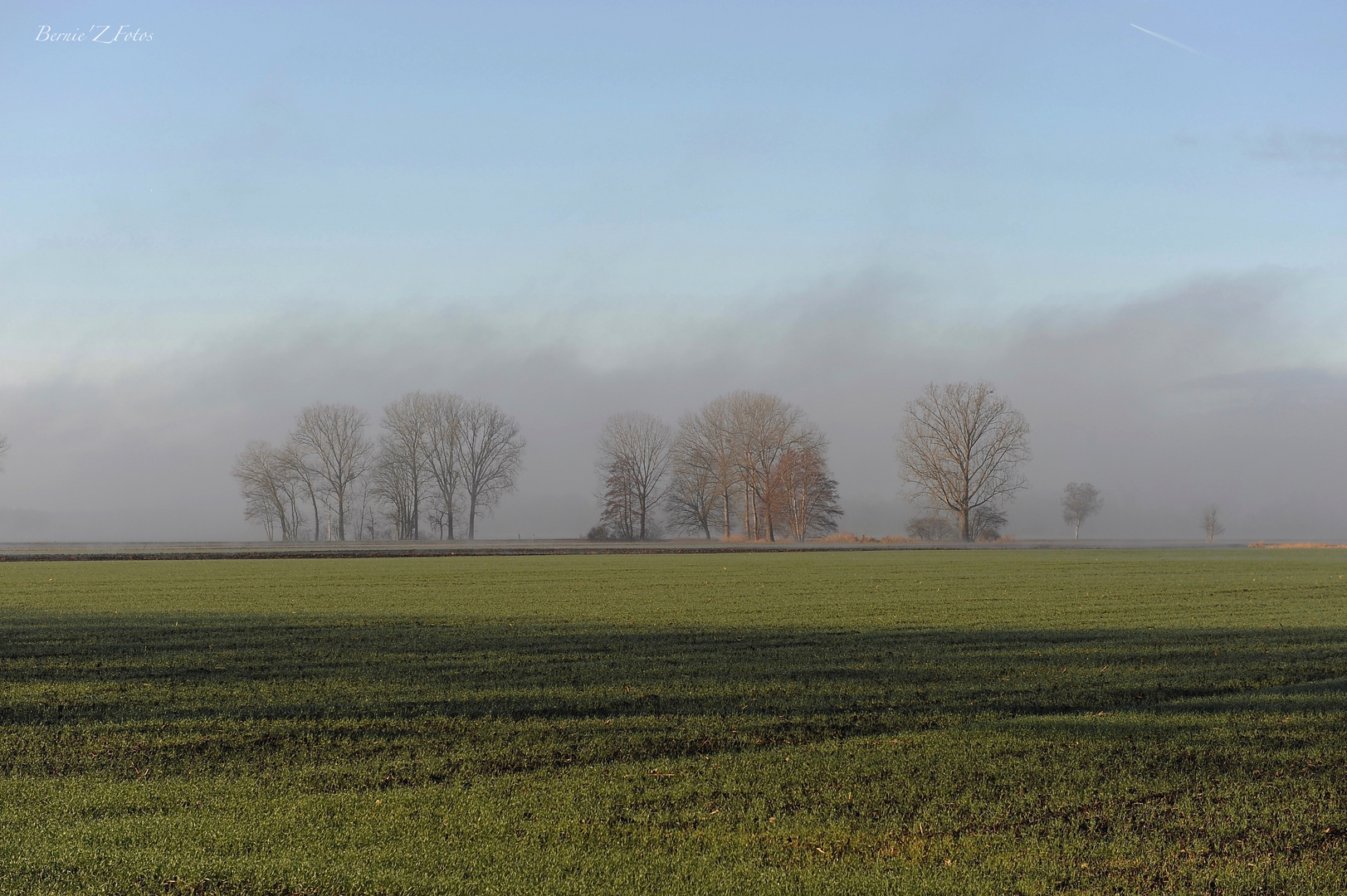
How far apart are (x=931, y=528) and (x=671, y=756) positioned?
70329 mm

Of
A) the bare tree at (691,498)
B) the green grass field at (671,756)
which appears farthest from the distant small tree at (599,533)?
the green grass field at (671,756)

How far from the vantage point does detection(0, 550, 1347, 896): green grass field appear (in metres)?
4.41

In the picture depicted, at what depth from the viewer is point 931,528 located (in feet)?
241

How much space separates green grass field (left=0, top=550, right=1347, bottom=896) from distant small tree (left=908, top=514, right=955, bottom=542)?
197ft

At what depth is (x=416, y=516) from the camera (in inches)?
2808

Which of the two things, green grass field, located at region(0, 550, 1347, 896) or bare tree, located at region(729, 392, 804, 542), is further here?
bare tree, located at region(729, 392, 804, 542)

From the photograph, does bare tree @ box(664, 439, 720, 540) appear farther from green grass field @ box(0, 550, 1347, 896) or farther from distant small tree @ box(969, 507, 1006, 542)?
green grass field @ box(0, 550, 1347, 896)

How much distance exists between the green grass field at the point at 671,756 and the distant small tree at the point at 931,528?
59927 millimetres

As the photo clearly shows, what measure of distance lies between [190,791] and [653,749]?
2896 millimetres

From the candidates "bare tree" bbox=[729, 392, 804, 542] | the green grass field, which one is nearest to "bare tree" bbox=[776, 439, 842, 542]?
"bare tree" bbox=[729, 392, 804, 542]

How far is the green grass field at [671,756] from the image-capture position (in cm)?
441

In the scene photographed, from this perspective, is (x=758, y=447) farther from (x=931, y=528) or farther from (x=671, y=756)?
(x=671, y=756)

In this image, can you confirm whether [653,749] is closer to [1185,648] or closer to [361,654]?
[361,654]

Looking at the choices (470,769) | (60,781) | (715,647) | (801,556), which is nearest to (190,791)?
(60,781)
